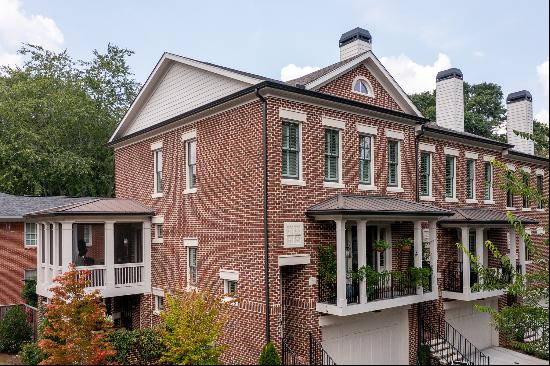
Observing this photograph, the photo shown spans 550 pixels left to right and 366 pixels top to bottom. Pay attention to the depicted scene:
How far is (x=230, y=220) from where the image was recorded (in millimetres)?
15953

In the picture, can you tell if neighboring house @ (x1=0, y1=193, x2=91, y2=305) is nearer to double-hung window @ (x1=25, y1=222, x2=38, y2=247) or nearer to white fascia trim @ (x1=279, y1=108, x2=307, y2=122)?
double-hung window @ (x1=25, y1=222, x2=38, y2=247)

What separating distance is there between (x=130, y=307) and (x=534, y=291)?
51.3ft

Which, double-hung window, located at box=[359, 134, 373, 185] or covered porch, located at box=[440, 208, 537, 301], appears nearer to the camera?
double-hung window, located at box=[359, 134, 373, 185]

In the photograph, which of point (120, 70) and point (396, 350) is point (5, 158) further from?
point (396, 350)

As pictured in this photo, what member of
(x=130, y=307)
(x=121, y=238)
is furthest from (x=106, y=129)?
(x=130, y=307)

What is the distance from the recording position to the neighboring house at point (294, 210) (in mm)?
14867

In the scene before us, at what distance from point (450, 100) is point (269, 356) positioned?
58.3 feet

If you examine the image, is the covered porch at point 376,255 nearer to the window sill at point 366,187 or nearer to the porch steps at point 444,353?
the window sill at point 366,187

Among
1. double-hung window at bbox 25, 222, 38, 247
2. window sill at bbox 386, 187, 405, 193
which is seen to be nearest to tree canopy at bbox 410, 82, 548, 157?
window sill at bbox 386, 187, 405, 193

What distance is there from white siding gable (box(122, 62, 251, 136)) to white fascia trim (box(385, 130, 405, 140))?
5.83 metres

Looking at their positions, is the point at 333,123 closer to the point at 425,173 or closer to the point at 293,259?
the point at 293,259

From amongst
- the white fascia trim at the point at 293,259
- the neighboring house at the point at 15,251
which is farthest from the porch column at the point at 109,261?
the white fascia trim at the point at 293,259

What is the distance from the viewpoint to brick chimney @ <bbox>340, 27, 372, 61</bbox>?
20062 mm

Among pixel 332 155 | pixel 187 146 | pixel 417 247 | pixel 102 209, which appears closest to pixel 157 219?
pixel 102 209
